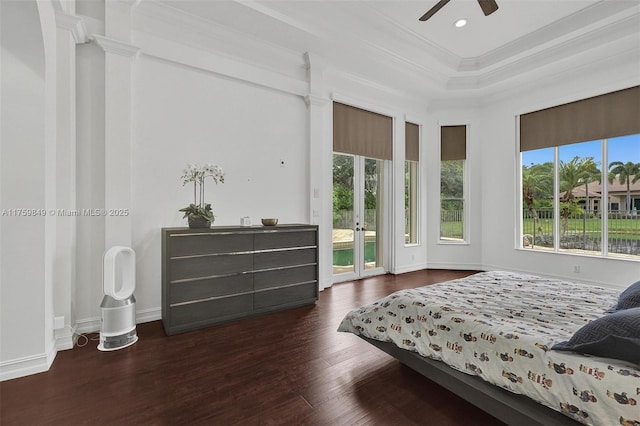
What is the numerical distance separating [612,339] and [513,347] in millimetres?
402

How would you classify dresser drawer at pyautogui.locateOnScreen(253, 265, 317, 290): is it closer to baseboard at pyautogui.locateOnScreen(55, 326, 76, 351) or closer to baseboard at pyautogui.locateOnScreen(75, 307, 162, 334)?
baseboard at pyautogui.locateOnScreen(75, 307, 162, 334)

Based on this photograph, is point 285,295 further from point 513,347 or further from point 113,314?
point 513,347

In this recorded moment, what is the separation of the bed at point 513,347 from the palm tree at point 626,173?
9.45ft

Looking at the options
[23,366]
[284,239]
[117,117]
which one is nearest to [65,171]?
[117,117]

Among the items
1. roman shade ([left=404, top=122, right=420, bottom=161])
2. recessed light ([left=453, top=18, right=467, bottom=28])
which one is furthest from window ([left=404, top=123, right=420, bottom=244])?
recessed light ([left=453, top=18, right=467, bottom=28])

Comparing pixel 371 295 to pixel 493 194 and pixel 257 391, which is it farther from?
pixel 493 194

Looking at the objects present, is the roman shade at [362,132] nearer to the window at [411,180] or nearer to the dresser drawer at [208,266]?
the window at [411,180]

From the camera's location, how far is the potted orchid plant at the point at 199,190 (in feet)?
10.4

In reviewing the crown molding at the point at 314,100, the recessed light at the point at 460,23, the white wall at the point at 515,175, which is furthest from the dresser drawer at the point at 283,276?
the white wall at the point at 515,175

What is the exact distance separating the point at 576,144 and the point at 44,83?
21.6ft

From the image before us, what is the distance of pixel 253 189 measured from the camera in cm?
398

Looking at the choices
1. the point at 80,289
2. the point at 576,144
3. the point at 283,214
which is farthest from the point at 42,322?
the point at 576,144

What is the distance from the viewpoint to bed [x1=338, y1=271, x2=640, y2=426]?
1291 mm

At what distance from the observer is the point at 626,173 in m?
4.27
